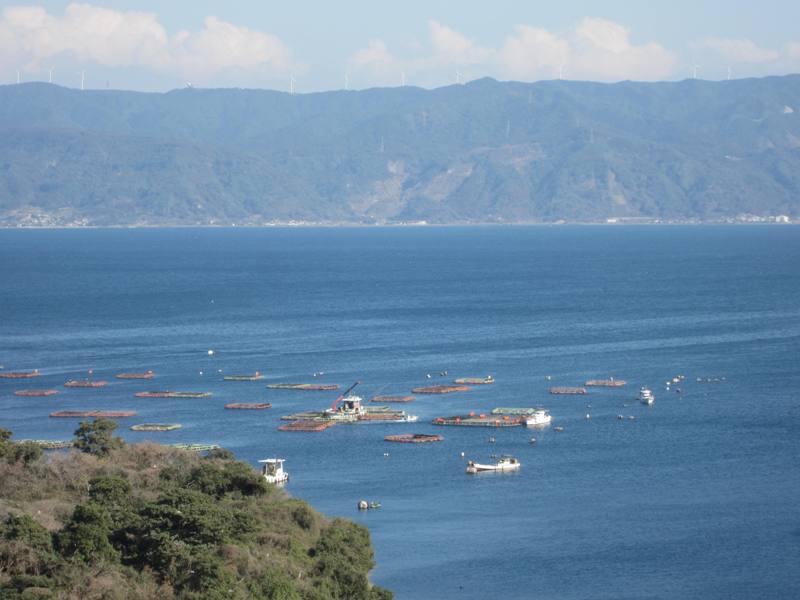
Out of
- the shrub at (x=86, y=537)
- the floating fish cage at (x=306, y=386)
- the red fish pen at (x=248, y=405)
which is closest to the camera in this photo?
the shrub at (x=86, y=537)

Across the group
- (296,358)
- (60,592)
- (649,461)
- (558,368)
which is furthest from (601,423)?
(60,592)

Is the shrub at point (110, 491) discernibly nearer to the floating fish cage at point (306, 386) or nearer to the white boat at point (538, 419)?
the white boat at point (538, 419)

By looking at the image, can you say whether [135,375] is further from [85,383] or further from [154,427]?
[154,427]

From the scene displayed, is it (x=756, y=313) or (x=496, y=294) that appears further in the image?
(x=496, y=294)

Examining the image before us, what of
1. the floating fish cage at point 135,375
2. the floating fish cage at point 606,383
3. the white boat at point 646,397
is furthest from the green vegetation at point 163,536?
the floating fish cage at point 135,375

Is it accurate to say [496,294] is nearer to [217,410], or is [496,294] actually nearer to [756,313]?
[756,313]

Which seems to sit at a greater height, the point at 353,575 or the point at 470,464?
the point at 470,464

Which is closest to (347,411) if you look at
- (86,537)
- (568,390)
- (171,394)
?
(171,394)

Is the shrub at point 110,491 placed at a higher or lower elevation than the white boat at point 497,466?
lower
